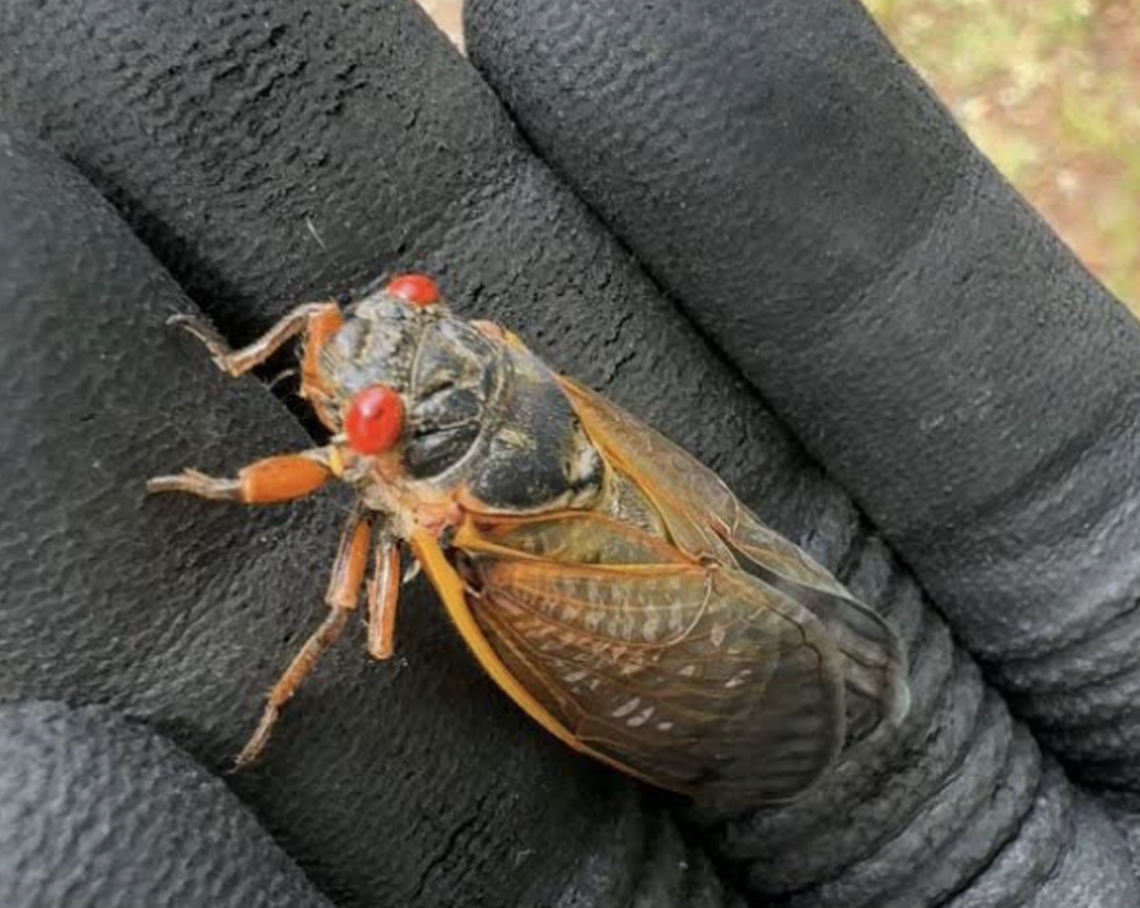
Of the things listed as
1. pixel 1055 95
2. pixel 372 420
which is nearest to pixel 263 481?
pixel 372 420

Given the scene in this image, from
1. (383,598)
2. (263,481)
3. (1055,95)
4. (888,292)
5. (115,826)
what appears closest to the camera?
(115,826)

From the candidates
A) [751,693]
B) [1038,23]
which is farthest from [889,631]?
[1038,23]

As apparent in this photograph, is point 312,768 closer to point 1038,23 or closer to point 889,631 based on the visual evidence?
point 889,631

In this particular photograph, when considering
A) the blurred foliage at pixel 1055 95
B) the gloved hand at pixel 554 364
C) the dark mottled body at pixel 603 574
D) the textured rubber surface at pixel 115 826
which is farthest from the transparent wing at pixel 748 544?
the blurred foliage at pixel 1055 95

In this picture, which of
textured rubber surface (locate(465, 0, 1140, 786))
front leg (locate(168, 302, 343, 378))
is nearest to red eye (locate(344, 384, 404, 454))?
front leg (locate(168, 302, 343, 378))

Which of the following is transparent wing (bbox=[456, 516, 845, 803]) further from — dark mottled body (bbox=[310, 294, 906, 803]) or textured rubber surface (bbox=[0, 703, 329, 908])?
textured rubber surface (bbox=[0, 703, 329, 908])

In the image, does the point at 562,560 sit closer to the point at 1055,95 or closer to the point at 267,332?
the point at 267,332
